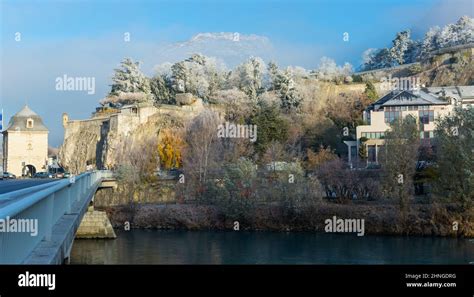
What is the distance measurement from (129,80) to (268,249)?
36706mm

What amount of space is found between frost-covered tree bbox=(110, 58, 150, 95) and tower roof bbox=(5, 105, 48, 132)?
957 centimetres

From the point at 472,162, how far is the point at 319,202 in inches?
280

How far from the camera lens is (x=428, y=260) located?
53.4ft

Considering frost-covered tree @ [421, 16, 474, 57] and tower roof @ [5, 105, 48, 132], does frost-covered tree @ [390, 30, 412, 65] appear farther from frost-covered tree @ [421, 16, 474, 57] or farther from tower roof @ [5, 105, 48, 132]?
tower roof @ [5, 105, 48, 132]

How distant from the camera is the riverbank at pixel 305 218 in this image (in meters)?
23.3

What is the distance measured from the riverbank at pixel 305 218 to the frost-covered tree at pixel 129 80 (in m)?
23.2

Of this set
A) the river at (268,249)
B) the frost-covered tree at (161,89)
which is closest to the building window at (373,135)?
the river at (268,249)

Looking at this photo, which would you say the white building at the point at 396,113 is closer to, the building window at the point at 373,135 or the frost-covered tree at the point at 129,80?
the building window at the point at 373,135

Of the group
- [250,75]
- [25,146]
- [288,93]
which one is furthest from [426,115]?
[25,146]

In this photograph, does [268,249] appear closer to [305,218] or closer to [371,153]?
[305,218]

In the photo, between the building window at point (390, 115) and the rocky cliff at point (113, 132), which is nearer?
the building window at point (390, 115)

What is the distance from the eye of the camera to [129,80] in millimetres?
52875

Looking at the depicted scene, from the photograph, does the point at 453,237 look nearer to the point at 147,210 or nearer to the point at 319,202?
the point at 319,202

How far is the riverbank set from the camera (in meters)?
23.3
